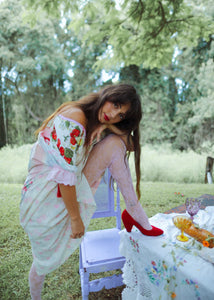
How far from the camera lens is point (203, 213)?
4.20 feet

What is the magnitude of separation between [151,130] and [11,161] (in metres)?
5.46

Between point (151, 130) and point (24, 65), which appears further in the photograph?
point (151, 130)

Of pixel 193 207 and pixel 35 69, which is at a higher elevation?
pixel 35 69

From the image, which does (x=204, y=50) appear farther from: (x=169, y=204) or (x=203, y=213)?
(x=203, y=213)

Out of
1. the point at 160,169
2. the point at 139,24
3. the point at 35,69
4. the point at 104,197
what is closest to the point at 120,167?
the point at 104,197

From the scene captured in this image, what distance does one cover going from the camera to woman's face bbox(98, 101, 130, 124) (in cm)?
114

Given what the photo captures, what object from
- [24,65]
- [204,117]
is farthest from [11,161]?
[204,117]

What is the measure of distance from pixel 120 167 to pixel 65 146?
1.08 feet

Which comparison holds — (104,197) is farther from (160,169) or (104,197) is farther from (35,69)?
(35,69)

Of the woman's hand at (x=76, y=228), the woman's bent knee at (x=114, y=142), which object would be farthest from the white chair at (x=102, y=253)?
the woman's bent knee at (x=114, y=142)

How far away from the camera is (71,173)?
97cm

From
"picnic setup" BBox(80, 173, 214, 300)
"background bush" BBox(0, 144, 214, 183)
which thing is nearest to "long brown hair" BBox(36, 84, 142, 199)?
"picnic setup" BBox(80, 173, 214, 300)

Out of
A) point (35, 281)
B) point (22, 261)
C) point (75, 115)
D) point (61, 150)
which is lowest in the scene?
point (22, 261)

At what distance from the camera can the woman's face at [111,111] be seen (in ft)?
3.75
